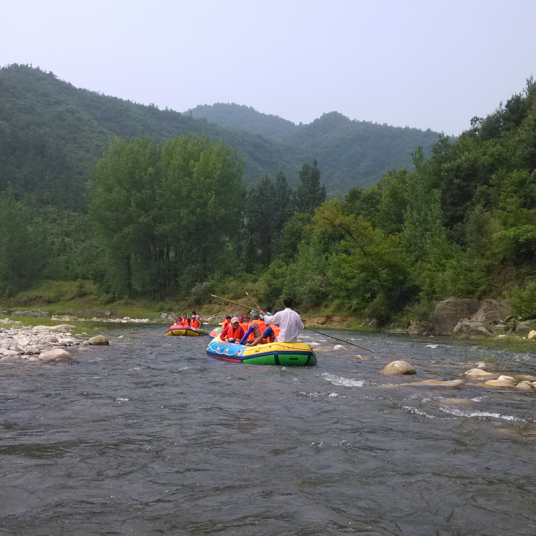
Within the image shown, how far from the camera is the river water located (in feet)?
13.7

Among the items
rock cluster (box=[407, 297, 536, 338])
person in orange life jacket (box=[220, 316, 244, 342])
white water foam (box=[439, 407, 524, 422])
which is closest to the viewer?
white water foam (box=[439, 407, 524, 422])

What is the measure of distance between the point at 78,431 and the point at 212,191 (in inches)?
1641

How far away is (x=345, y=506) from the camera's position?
444 centimetres

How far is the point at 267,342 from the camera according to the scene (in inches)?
607

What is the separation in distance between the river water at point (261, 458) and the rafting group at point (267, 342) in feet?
8.44

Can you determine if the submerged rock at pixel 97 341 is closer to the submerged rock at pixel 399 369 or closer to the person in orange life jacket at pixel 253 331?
the person in orange life jacket at pixel 253 331

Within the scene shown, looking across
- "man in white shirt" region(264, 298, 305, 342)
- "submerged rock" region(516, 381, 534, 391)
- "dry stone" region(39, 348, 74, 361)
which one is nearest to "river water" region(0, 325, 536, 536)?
"submerged rock" region(516, 381, 534, 391)

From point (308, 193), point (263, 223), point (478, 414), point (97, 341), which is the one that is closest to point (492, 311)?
point (97, 341)

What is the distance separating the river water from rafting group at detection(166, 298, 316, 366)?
2.57m

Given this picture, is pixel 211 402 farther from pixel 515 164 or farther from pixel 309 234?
pixel 309 234

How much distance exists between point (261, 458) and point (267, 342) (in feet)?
31.9

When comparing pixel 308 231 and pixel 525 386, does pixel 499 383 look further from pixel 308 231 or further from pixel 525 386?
pixel 308 231

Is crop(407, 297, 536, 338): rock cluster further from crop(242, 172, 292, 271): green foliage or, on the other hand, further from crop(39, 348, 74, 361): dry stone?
crop(242, 172, 292, 271): green foliage

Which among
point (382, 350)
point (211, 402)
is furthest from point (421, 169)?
point (211, 402)
